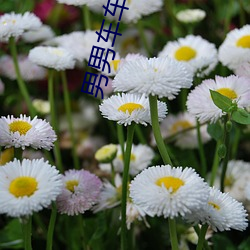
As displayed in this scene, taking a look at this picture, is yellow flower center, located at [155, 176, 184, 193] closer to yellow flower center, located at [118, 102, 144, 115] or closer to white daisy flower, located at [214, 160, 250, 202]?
yellow flower center, located at [118, 102, 144, 115]

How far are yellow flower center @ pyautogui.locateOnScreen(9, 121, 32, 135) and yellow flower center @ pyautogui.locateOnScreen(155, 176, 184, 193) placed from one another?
0.51 feet

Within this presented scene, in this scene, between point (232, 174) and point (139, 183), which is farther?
point (232, 174)

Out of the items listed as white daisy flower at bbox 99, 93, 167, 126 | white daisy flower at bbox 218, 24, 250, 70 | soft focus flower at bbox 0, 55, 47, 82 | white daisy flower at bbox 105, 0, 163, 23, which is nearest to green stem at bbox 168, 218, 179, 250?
white daisy flower at bbox 99, 93, 167, 126

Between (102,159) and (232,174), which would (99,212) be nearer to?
(102,159)

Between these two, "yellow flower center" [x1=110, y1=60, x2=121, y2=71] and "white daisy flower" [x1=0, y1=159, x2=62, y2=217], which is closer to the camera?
"white daisy flower" [x1=0, y1=159, x2=62, y2=217]

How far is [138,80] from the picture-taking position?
534mm

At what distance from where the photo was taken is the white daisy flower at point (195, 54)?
2.62 feet

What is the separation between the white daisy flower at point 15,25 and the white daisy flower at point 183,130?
0.27m

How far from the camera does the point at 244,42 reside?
0.80m

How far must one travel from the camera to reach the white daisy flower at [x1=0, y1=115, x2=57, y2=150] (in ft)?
1.88

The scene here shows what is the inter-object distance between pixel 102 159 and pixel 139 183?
25 cm

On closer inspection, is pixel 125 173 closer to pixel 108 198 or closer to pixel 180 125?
pixel 108 198

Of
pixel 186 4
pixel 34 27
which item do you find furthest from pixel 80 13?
pixel 34 27

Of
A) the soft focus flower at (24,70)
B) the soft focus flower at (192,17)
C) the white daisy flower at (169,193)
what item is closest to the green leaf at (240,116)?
the white daisy flower at (169,193)
